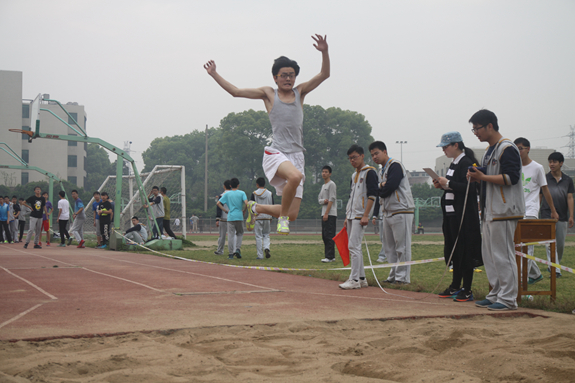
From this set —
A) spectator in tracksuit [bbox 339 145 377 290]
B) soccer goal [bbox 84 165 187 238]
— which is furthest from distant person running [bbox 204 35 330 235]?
soccer goal [bbox 84 165 187 238]

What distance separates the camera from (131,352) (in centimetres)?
305

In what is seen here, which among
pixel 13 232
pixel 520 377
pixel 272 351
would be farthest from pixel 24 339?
pixel 13 232

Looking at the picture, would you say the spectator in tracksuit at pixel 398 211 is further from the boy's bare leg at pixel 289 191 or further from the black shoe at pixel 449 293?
the boy's bare leg at pixel 289 191

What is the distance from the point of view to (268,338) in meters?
3.51

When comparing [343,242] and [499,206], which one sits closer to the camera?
[499,206]

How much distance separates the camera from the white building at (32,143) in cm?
5709

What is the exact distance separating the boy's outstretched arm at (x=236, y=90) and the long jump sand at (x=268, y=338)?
2267mm

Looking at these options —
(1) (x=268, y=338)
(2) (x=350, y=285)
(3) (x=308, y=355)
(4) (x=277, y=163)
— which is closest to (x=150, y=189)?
(2) (x=350, y=285)

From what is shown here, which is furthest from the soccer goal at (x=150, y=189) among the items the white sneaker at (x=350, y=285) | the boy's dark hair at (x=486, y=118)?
the boy's dark hair at (x=486, y=118)

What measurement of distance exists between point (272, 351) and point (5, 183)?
58.4 metres

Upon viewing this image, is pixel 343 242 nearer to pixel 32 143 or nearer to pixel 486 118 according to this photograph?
pixel 486 118

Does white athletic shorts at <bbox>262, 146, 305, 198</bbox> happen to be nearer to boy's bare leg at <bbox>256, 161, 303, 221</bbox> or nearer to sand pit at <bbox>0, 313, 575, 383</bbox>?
boy's bare leg at <bbox>256, 161, 303, 221</bbox>

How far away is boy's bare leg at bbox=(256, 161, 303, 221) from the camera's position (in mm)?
5301

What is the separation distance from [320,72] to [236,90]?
3.28 ft
